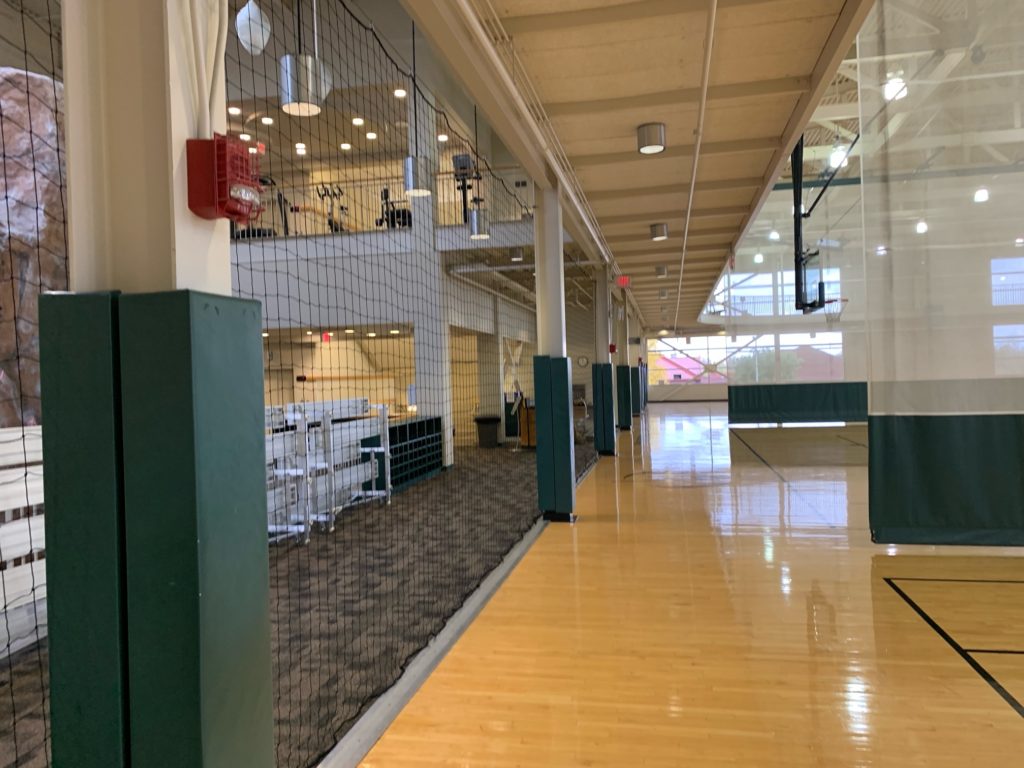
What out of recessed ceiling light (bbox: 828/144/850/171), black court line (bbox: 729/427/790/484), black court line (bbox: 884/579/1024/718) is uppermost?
recessed ceiling light (bbox: 828/144/850/171)

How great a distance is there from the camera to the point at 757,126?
488cm

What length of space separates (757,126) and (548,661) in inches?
165

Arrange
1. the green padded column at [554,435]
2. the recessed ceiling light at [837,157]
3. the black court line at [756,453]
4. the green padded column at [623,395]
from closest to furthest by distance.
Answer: the green padded column at [554,435] → the black court line at [756,453] → the recessed ceiling light at [837,157] → the green padded column at [623,395]

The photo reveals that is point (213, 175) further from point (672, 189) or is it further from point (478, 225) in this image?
point (478, 225)

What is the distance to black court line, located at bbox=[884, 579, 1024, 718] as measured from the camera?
2.33 meters

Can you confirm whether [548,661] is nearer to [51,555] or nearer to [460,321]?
[51,555]

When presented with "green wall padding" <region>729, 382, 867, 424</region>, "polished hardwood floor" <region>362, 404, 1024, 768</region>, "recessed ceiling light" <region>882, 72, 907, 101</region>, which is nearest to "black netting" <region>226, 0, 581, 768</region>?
"polished hardwood floor" <region>362, 404, 1024, 768</region>

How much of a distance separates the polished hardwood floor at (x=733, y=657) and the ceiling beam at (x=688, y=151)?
10.00ft

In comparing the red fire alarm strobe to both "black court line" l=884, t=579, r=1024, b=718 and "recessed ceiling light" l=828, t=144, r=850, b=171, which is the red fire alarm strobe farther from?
"recessed ceiling light" l=828, t=144, r=850, b=171

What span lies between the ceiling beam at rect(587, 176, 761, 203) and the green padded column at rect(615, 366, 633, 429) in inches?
243

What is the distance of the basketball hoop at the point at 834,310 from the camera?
961cm

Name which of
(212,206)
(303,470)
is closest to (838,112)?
(303,470)

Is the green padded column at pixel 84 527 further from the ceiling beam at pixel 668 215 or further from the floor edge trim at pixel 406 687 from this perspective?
the ceiling beam at pixel 668 215

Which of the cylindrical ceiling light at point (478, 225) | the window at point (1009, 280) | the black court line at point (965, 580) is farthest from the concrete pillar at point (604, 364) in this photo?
the black court line at point (965, 580)
